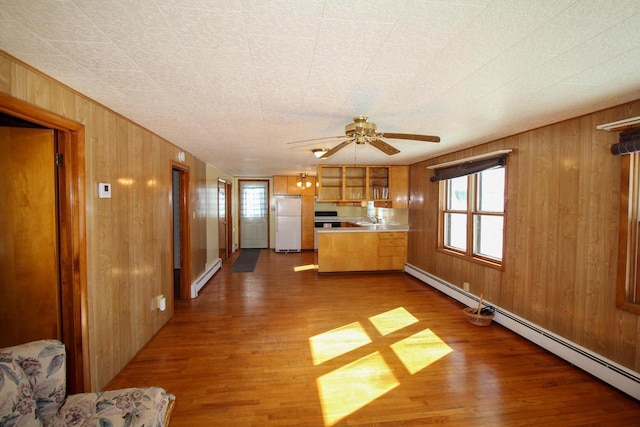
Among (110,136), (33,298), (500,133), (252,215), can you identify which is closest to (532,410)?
(500,133)

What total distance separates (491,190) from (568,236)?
1291mm

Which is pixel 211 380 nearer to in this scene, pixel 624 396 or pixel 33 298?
pixel 33 298

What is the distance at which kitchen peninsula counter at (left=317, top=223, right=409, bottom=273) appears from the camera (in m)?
5.89

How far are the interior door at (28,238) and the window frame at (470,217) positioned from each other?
4.35 metres

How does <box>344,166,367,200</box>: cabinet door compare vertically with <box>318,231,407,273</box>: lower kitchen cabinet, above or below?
above

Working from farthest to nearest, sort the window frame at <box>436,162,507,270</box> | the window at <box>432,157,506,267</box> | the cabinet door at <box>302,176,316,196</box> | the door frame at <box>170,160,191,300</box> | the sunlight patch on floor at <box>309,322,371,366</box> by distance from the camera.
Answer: the cabinet door at <box>302,176,316,196</box>, the door frame at <box>170,160,191,300</box>, the window at <box>432,157,506,267</box>, the window frame at <box>436,162,507,270</box>, the sunlight patch on floor at <box>309,322,371,366</box>

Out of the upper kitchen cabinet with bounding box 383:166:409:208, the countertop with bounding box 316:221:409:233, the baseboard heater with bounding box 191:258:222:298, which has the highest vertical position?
the upper kitchen cabinet with bounding box 383:166:409:208

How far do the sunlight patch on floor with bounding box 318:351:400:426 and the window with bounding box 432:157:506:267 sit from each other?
2154mm

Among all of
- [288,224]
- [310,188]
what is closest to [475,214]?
[310,188]

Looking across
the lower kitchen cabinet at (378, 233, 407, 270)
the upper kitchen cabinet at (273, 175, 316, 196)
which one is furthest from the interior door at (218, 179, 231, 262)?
the lower kitchen cabinet at (378, 233, 407, 270)

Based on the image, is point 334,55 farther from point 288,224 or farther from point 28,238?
point 288,224

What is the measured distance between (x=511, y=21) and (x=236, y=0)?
45.2 inches

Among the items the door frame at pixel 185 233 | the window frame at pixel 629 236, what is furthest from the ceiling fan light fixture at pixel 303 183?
the window frame at pixel 629 236

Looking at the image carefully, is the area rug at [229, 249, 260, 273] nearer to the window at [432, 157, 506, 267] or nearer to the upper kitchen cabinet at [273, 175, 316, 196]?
the upper kitchen cabinet at [273, 175, 316, 196]
